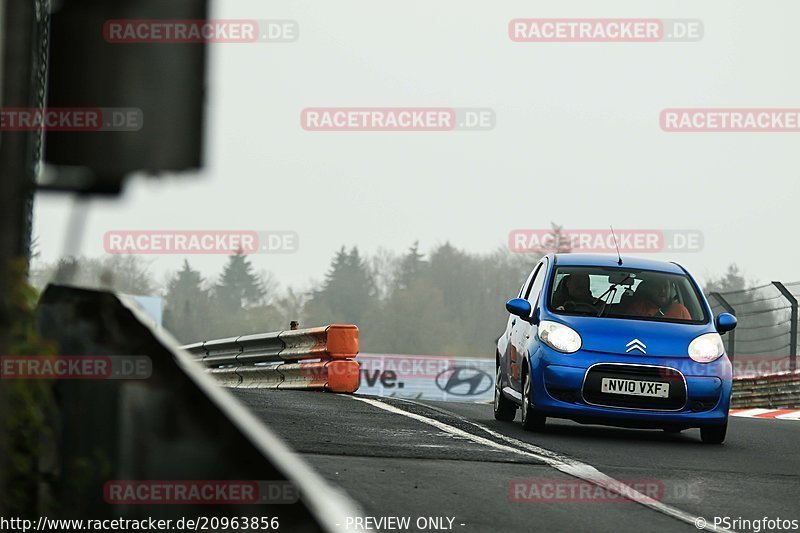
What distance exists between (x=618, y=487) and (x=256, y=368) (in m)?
12.4

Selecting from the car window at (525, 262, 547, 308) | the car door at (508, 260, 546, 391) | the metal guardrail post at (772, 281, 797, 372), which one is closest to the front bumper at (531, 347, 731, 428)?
the car door at (508, 260, 546, 391)

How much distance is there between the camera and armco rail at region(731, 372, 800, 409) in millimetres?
19266

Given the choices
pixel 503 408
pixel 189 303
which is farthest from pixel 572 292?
pixel 189 303

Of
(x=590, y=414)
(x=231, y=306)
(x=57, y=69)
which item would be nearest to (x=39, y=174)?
(x=57, y=69)

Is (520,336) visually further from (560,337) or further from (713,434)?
(713,434)

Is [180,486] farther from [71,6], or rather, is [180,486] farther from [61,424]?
[71,6]

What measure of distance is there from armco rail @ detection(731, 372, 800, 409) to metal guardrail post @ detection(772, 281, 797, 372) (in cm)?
21

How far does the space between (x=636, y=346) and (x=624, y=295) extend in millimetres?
989

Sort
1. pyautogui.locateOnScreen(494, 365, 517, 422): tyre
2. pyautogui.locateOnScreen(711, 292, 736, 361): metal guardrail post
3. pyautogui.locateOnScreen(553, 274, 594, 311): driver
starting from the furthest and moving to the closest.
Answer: pyautogui.locateOnScreen(711, 292, 736, 361): metal guardrail post
pyautogui.locateOnScreen(494, 365, 517, 422): tyre
pyautogui.locateOnScreen(553, 274, 594, 311): driver

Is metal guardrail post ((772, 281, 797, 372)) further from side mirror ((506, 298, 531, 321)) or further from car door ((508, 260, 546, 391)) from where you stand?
side mirror ((506, 298, 531, 321))

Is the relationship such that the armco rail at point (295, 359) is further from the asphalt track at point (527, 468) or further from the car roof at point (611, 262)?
the car roof at point (611, 262)

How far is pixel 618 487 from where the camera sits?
7.47 meters

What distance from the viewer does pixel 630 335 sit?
10.6 metres

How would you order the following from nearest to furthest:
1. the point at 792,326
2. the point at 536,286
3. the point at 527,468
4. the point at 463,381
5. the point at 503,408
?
the point at 527,468
the point at 536,286
the point at 503,408
the point at 792,326
the point at 463,381
